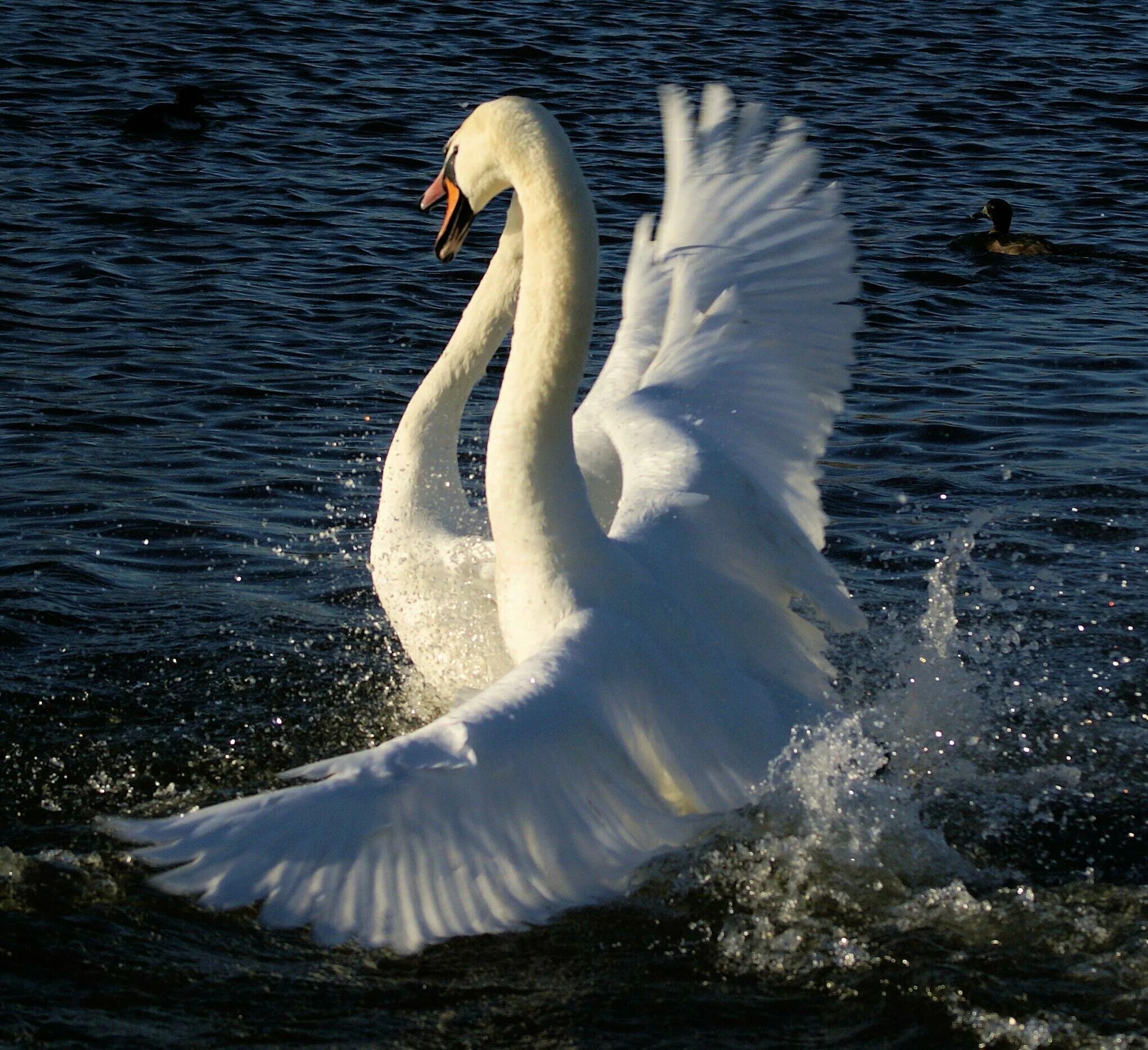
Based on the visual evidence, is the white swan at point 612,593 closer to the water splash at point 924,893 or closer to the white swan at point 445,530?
the water splash at point 924,893

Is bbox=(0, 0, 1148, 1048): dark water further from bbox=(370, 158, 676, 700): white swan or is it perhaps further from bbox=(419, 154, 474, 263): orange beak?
bbox=(419, 154, 474, 263): orange beak

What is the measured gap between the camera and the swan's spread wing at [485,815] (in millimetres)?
3834

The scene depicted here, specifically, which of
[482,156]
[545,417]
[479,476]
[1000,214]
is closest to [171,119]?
[1000,214]

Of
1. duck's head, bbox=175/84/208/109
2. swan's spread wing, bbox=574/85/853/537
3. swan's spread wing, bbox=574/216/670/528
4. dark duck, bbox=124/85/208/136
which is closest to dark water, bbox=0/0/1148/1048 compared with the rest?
dark duck, bbox=124/85/208/136

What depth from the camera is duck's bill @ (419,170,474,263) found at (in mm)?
5871

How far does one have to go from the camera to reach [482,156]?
5461 mm

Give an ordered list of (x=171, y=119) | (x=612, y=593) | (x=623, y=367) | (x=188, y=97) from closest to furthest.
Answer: (x=612, y=593) → (x=623, y=367) → (x=171, y=119) → (x=188, y=97)

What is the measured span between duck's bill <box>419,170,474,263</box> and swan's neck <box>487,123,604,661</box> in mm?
682

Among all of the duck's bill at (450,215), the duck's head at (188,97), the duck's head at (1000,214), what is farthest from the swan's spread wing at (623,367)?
the duck's head at (188,97)

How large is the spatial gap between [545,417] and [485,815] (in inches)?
51.9

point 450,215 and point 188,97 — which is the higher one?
Answer: point 450,215

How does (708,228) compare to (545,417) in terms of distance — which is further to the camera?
(708,228)

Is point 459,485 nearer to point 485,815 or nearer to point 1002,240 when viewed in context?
point 485,815

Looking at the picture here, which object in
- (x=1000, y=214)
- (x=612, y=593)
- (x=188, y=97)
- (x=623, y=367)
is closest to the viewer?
(x=612, y=593)
